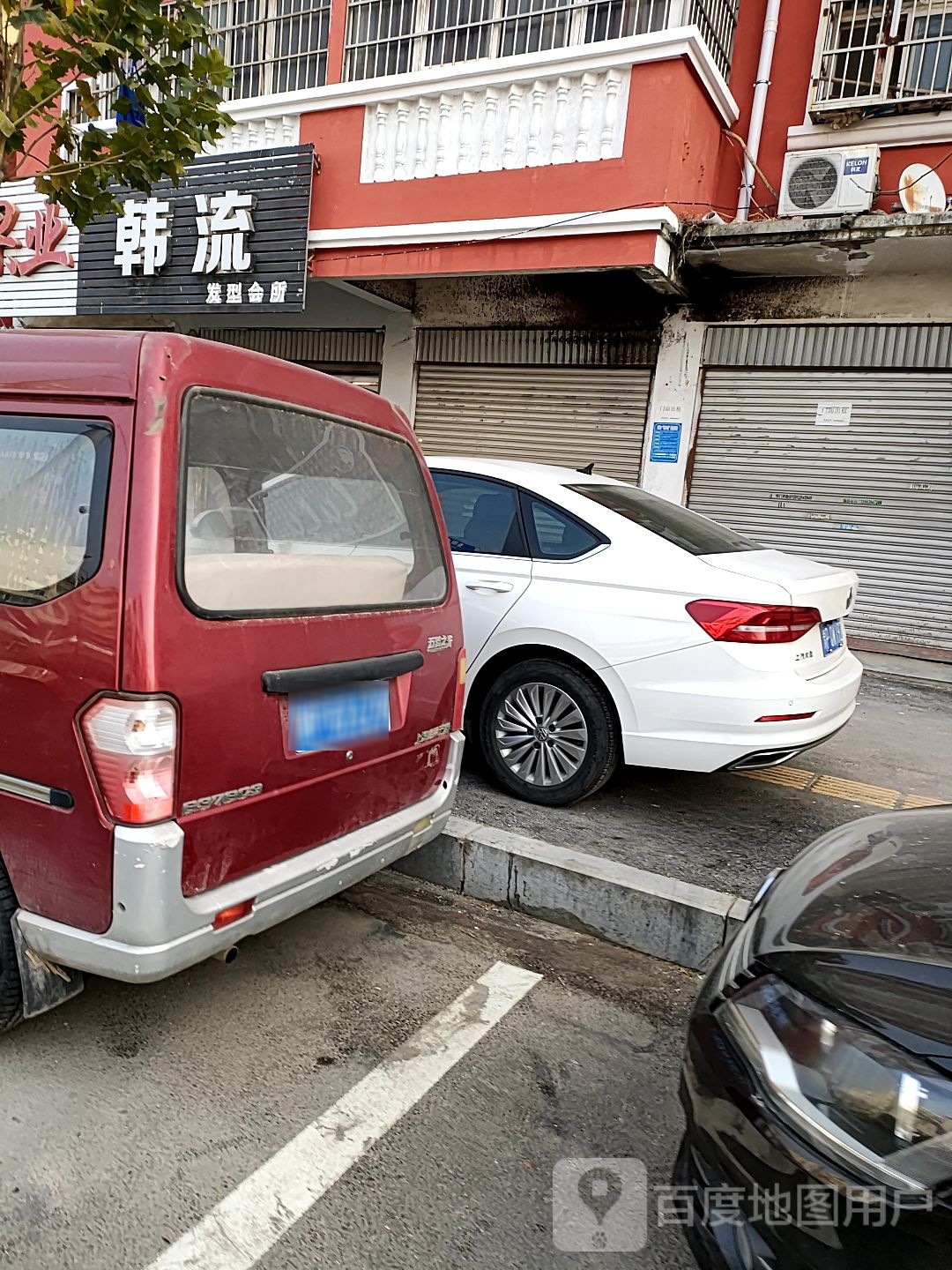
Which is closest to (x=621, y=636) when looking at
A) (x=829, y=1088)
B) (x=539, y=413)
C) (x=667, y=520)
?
(x=667, y=520)

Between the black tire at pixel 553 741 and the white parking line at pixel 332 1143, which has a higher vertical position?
the black tire at pixel 553 741

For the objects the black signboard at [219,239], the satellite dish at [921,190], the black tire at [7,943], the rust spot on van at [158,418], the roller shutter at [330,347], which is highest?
the satellite dish at [921,190]

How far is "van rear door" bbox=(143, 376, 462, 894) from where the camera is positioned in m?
2.20

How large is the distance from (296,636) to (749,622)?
6.84ft

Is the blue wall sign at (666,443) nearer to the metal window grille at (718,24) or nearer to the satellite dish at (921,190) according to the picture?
the satellite dish at (921,190)

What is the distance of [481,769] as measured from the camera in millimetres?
4750

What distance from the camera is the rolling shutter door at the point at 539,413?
30.0 feet

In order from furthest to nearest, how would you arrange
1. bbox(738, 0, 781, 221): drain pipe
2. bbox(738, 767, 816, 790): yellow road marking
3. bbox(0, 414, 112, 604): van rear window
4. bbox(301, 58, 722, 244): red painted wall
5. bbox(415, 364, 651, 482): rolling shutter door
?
1. bbox(415, 364, 651, 482): rolling shutter door
2. bbox(738, 0, 781, 221): drain pipe
3. bbox(301, 58, 722, 244): red painted wall
4. bbox(738, 767, 816, 790): yellow road marking
5. bbox(0, 414, 112, 604): van rear window

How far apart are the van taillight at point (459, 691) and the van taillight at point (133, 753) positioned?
4.26 feet

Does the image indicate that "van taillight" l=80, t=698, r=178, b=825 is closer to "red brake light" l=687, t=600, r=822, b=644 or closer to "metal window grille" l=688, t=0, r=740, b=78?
"red brake light" l=687, t=600, r=822, b=644

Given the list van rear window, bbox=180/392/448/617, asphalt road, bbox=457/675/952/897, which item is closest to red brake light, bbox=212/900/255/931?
van rear window, bbox=180/392/448/617

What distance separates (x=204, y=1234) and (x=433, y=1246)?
1.63ft

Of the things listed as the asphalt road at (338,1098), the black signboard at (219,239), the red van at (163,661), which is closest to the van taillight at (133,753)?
the red van at (163,661)

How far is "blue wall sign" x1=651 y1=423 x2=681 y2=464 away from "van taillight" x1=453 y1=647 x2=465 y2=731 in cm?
630
